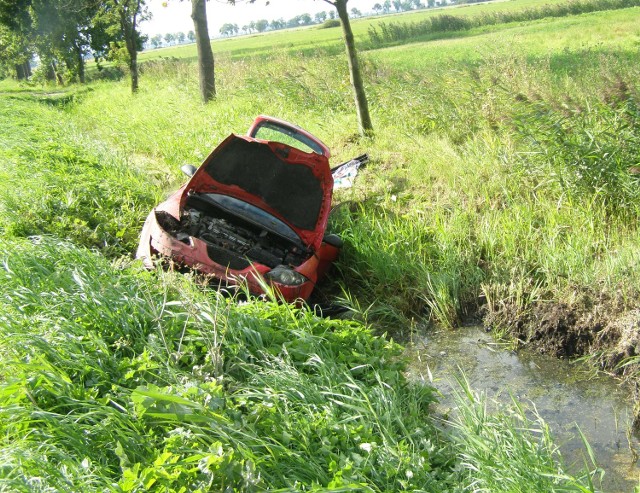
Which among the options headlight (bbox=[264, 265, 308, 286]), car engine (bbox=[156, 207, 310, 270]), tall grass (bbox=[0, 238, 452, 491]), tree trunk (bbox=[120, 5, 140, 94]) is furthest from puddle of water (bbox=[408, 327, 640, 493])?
tree trunk (bbox=[120, 5, 140, 94])

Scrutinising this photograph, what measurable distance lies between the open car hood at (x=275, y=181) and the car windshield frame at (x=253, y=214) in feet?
0.13

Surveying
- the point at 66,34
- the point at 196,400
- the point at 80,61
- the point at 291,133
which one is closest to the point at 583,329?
the point at 196,400

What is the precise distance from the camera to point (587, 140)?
21.3 ft

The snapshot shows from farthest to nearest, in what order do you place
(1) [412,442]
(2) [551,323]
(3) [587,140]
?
1. (3) [587,140]
2. (2) [551,323]
3. (1) [412,442]

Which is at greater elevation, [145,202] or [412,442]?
[145,202]

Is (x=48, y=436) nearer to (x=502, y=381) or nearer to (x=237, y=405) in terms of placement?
(x=237, y=405)

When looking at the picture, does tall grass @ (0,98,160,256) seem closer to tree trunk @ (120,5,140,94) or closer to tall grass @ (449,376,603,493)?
tall grass @ (449,376,603,493)

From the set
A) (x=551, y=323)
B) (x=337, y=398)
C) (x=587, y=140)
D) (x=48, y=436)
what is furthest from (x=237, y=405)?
(x=587, y=140)

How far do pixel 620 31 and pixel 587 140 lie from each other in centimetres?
1777

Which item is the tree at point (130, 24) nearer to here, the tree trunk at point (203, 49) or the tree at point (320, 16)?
the tree trunk at point (203, 49)

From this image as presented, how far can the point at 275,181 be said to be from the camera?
20.9ft

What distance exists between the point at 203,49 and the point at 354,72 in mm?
7260

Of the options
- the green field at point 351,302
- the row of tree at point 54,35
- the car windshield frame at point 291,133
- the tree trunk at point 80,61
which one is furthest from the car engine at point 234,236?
the tree trunk at point 80,61

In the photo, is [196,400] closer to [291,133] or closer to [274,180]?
[274,180]
